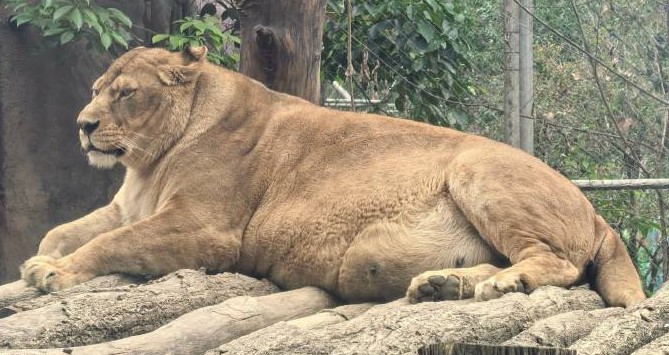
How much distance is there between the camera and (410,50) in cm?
801

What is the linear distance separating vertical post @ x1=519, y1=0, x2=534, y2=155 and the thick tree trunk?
1469mm

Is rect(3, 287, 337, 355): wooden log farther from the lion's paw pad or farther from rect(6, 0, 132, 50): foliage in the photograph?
rect(6, 0, 132, 50): foliage

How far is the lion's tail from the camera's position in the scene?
14.0 feet

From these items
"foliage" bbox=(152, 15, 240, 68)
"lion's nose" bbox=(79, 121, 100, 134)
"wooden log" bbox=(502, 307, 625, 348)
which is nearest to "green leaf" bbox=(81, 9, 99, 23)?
"foliage" bbox=(152, 15, 240, 68)

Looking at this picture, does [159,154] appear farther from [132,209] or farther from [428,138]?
[428,138]

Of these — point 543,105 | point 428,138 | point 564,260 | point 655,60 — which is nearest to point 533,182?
point 564,260

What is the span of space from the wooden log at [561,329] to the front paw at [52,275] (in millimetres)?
2188

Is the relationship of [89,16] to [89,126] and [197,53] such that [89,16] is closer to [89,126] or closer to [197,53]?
[197,53]

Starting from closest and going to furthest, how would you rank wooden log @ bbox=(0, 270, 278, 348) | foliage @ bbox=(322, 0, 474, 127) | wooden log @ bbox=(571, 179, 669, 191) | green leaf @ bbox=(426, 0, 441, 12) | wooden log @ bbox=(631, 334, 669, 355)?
wooden log @ bbox=(631, 334, 669, 355)
wooden log @ bbox=(0, 270, 278, 348)
wooden log @ bbox=(571, 179, 669, 191)
green leaf @ bbox=(426, 0, 441, 12)
foliage @ bbox=(322, 0, 474, 127)

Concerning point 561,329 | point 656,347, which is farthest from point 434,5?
point 656,347

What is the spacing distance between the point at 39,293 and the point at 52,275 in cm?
10

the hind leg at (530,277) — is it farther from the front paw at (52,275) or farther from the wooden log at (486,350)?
the front paw at (52,275)

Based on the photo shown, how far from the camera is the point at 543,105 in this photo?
895 cm

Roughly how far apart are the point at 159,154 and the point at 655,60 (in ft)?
18.0
